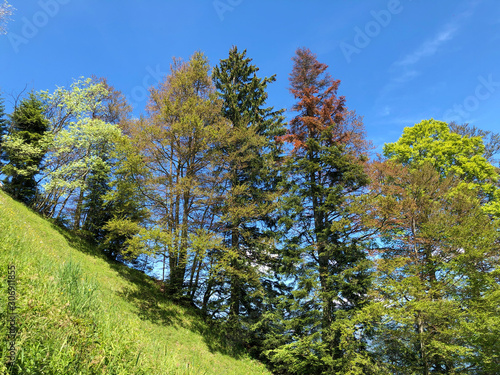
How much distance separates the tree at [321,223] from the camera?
36.7 ft

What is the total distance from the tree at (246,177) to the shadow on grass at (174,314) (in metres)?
1.32

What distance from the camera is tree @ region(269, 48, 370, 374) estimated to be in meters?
11.2

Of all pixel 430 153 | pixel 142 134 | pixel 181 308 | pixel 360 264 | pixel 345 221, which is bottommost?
pixel 181 308

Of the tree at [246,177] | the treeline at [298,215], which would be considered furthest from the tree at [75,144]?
the tree at [246,177]

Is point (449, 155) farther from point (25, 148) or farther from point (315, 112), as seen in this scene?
point (25, 148)

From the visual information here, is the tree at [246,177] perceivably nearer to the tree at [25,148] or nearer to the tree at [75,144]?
the tree at [75,144]

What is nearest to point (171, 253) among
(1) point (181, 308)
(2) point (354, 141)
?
(1) point (181, 308)

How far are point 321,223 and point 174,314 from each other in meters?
9.17

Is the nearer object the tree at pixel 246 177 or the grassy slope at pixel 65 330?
the grassy slope at pixel 65 330

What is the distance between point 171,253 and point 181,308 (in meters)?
3.14

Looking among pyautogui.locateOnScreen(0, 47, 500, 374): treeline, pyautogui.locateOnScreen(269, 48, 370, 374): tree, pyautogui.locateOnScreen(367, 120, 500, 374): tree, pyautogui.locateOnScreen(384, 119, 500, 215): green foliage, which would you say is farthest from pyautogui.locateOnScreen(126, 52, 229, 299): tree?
pyautogui.locateOnScreen(384, 119, 500, 215): green foliage

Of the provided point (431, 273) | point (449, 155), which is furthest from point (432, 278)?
point (449, 155)

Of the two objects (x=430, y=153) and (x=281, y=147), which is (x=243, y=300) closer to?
(x=281, y=147)

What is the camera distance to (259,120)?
16609 millimetres
